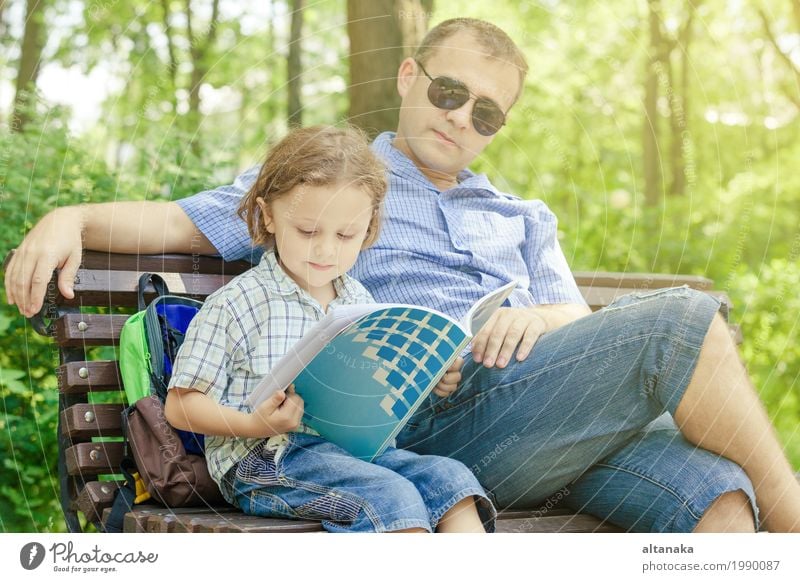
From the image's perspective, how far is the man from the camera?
1.75 meters

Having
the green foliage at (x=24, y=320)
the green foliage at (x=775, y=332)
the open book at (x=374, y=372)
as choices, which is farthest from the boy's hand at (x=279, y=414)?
the green foliage at (x=775, y=332)

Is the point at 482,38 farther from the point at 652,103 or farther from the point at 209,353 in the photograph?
the point at 652,103

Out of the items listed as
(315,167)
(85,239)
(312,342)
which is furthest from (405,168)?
(312,342)

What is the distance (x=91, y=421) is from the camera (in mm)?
1989

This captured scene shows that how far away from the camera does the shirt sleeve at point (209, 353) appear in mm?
1637

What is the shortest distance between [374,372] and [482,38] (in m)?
0.84

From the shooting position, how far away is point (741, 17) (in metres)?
5.08

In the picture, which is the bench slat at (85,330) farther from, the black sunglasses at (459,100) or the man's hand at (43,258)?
the black sunglasses at (459,100)

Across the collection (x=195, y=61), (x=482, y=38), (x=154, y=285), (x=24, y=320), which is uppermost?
(x=195, y=61)

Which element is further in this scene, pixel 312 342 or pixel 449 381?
pixel 449 381

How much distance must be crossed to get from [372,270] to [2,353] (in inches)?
47.8

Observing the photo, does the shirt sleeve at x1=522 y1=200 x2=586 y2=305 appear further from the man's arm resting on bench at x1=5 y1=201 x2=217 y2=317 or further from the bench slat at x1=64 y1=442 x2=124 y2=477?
the bench slat at x1=64 y1=442 x2=124 y2=477

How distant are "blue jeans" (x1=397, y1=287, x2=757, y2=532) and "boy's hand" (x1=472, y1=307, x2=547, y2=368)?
0.02 metres

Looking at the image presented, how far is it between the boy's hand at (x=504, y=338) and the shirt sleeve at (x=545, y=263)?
0.24 metres
